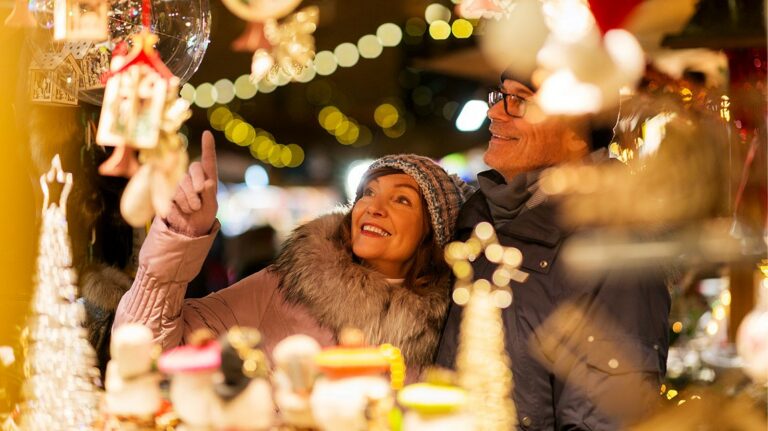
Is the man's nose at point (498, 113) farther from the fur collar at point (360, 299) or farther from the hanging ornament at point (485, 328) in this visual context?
the fur collar at point (360, 299)

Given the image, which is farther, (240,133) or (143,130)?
(240,133)

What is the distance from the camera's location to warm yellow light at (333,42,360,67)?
515 cm

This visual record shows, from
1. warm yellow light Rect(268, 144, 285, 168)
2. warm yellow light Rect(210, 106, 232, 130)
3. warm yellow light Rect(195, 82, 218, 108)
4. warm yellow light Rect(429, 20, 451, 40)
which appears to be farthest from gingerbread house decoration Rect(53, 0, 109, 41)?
warm yellow light Rect(268, 144, 285, 168)

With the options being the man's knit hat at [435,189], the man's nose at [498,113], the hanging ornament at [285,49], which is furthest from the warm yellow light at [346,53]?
the hanging ornament at [285,49]

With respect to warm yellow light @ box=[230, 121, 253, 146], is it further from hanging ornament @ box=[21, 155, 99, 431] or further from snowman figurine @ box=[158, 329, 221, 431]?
snowman figurine @ box=[158, 329, 221, 431]

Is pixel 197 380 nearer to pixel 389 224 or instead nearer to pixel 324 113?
pixel 389 224

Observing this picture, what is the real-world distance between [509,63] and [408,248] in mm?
623

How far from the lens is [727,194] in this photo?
151cm

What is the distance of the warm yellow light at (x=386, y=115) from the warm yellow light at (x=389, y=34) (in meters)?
1.34

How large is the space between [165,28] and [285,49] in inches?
10.0

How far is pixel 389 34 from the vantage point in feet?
17.5

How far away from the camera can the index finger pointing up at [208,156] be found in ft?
5.74

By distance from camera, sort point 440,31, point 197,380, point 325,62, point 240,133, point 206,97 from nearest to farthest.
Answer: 1. point 197,380
2. point 440,31
3. point 206,97
4. point 325,62
5. point 240,133

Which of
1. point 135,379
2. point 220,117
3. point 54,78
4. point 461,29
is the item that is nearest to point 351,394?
point 135,379
